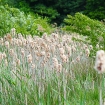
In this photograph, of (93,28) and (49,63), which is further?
(93,28)

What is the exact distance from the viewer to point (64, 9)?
12203 mm

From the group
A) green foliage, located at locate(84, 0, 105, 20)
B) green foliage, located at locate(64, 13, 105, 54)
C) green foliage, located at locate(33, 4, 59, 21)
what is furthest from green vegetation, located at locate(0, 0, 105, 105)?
green foliage, located at locate(84, 0, 105, 20)

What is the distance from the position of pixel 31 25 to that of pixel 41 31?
0.39 m

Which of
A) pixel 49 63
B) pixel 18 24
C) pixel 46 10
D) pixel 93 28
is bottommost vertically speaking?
pixel 46 10

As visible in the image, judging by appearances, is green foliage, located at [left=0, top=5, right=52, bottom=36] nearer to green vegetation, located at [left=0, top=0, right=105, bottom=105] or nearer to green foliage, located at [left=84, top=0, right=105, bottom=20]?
green vegetation, located at [left=0, top=0, right=105, bottom=105]

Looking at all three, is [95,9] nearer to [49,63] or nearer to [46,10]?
[46,10]

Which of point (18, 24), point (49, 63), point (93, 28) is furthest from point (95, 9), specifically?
point (49, 63)

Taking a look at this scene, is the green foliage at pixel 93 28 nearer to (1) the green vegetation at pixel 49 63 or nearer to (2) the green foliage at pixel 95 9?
(1) the green vegetation at pixel 49 63

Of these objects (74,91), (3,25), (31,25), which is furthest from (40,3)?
(74,91)

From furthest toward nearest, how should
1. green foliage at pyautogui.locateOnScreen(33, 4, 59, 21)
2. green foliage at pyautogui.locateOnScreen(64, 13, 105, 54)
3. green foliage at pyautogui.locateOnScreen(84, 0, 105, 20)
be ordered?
green foliage at pyautogui.locateOnScreen(33, 4, 59, 21) < green foliage at pyautogui.locateOnScreen(84, 0, 105, 20) < green foliage at pyautogui.locateOnScreen(64, 13, 105, 54)

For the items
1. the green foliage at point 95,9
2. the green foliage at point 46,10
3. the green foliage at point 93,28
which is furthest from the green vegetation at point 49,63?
the green foliage at point 95,9

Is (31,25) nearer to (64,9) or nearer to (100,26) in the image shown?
(100,26)

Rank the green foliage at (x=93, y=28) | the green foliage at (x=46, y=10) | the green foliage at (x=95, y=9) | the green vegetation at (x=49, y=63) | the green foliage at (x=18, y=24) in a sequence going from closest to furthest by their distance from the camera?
the green vegetation at (x=49, y=63) → the green foliage at (x=93, y=28) → the green foliage at (x=18, y=24) → the green foliage at (x=95, y=9) → the green foliage at (x=46, y=10)

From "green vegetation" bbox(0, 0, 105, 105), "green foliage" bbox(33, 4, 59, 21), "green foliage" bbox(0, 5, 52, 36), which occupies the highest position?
"green vegetation" bbox(0, 0, 105, 105)
